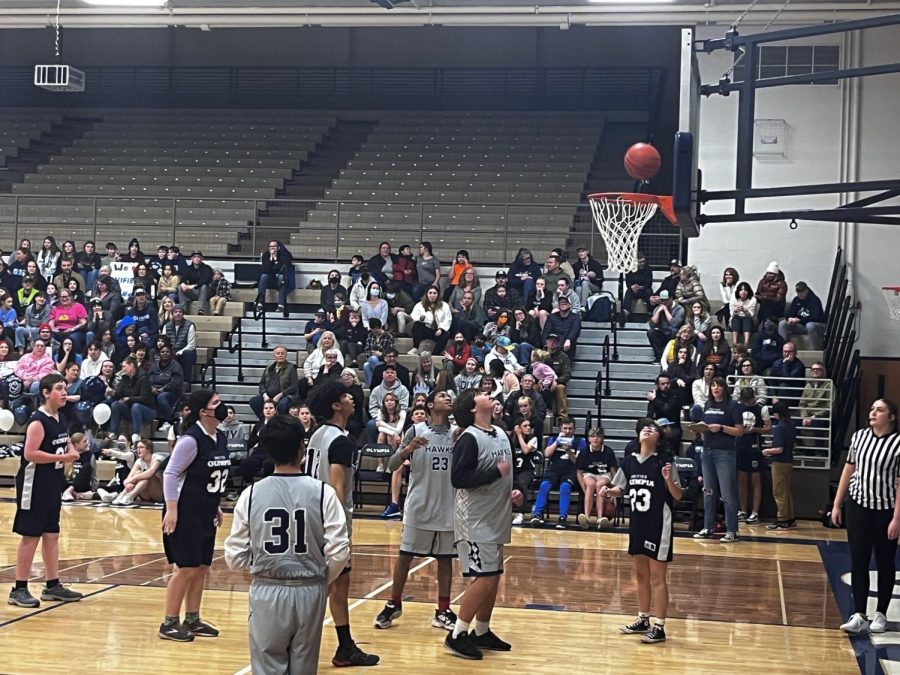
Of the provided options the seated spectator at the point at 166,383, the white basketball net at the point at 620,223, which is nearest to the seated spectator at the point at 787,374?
the white basketball net at the point at 620,223

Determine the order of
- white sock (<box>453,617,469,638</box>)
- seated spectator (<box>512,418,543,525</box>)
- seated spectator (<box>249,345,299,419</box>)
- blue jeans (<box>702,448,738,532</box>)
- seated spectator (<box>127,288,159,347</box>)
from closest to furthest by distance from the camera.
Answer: white sock (<box>453,617,469,638</box>)
blue jeans (<box>702,448,738,532</box>)
seated spectator (<box>512,418,543,525</box>)
seated spectator (<box>249,345,299,419</box>)
seated spectator (<box>127,288,159,347</box>)

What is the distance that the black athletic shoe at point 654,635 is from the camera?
334 inches

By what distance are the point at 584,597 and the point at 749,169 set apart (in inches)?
152

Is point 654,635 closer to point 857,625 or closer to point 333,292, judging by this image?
point 857,625

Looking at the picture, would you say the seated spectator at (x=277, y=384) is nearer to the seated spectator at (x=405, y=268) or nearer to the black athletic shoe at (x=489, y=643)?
the seated spectator at (x=405, y=268)

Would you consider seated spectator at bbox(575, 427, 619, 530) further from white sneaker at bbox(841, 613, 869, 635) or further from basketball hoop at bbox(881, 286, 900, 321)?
white sneaker at bbox(841, 613, 869, 635)

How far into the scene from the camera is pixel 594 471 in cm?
1567

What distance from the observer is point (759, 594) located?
10656 mm

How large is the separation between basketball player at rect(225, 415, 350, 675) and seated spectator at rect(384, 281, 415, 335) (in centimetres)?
1421

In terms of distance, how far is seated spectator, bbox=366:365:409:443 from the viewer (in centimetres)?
1730

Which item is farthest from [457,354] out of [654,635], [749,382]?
[654,635]

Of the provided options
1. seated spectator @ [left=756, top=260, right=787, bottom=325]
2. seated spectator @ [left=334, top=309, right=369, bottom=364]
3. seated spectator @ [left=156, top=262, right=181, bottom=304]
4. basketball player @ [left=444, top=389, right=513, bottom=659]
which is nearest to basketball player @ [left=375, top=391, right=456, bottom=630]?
basketball player @ [left=444, top=389, right=513, bottom=659]

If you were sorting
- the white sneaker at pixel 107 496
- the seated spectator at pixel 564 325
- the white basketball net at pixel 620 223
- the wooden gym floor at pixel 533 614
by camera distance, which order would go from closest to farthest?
the wooden gym floor at pixel 533 614
the white basketball net at pixel 620 223
the white sneaker at pixel 107 496
the seated spectator at pixel 564 325

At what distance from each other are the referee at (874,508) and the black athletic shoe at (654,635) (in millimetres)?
1530
